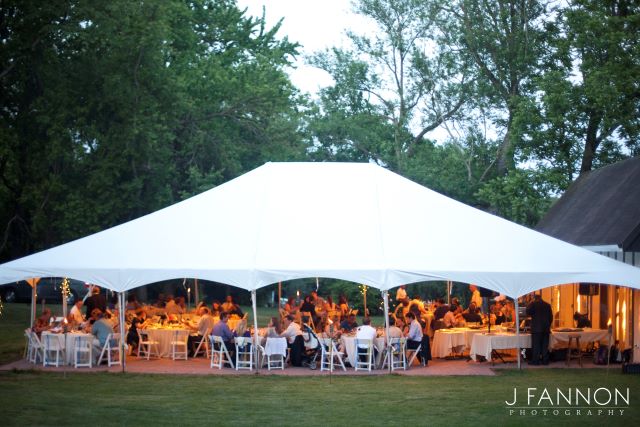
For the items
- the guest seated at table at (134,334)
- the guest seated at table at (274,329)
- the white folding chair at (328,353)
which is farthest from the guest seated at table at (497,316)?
the guest seated at table at (134,334)

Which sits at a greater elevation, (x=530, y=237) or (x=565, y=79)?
(x=565, y=79)

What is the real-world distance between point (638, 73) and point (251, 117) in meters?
15.8

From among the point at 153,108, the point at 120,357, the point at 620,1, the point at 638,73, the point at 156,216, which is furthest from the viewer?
the point at 153,108

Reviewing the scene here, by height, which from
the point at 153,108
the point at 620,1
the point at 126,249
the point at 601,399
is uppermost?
the point at 620,1

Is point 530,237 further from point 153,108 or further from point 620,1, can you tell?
point 153,108

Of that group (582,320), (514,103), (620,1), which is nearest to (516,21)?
(514,103)

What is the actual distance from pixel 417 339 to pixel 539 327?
8.58ft

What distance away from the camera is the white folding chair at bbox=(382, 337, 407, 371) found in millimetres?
19547

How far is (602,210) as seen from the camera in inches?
983

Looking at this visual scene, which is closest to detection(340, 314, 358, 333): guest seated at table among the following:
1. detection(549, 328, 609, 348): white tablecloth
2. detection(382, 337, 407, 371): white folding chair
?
detection(382, 337, 407, 371): white folding chair

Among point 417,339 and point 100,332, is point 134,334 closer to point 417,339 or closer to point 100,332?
point 100,332

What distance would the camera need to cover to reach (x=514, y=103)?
116 ft

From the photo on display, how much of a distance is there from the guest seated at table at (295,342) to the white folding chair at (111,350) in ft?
11.3

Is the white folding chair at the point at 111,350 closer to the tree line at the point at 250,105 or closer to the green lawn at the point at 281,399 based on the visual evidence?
the green lawn at the point at 281,399
